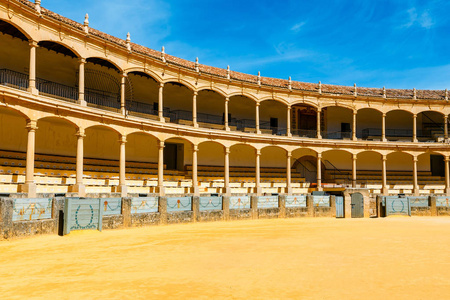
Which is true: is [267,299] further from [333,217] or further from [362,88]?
[362,88]

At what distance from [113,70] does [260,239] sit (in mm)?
16783

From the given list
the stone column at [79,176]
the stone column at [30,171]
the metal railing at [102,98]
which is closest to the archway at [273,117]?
the metal railing at [102,98]

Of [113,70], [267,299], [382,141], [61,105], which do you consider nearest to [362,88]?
[382,141]

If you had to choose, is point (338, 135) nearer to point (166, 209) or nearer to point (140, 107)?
point (140, 107)

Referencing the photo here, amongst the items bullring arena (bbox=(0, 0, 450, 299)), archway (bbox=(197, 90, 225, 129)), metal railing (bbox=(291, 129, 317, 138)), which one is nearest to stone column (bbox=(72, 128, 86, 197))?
bullring arena (bbox=(0, 0, 450, 299))

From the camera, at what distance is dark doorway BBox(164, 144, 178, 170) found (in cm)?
2881

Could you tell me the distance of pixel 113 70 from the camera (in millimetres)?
24516

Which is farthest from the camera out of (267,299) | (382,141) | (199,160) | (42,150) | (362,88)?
(362,88)

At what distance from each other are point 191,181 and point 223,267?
18.7 m

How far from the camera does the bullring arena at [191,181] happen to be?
738cm

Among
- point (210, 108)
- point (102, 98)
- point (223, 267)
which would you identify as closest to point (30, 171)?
point (102, 98)

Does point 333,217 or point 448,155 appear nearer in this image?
point 333,217

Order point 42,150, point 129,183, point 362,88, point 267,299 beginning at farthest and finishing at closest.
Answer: point 362,88, point 129,183, point 42,150, point 267,299

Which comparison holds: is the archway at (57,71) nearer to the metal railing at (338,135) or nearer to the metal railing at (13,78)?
the metal railing at (13,78)
